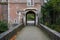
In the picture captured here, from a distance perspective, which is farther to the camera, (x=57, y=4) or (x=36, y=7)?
(x=36, y=7)

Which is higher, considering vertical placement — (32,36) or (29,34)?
(32,36)

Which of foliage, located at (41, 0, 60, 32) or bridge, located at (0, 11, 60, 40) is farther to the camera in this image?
foliage, located at (41, 0, 60, 32)

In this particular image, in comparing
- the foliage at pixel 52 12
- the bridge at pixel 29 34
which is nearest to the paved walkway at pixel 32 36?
the bridge at pixel 29 34

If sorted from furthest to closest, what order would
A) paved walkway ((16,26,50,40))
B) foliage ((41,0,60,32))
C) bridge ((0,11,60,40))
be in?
foliage ((41,0,60,32)), paved walkway ((16,26,50,40)), bridge ((0,11,60,40))

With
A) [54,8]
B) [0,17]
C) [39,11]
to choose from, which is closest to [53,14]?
[54,8]

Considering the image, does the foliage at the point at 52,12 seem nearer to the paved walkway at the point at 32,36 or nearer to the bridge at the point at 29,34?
the bridge at the point at 29,34

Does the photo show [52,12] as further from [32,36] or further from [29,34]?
[32,36]

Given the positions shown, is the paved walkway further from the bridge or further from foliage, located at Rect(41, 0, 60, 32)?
foliage, located at Rect(41, 0, 60, 32)

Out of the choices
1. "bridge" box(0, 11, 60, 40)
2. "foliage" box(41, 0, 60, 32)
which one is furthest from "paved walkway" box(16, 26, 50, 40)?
"foliage" box(41, 0, 60, 32)

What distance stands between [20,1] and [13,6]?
63.8 inches

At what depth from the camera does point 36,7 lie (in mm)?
38875

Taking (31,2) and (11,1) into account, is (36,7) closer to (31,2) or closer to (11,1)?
(31,2)

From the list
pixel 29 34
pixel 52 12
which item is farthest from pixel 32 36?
pixel 52 12

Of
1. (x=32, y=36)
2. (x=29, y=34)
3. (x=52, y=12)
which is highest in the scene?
(x=52, y=12)
